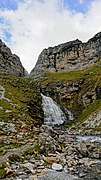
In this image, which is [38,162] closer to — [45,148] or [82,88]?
[45,148]

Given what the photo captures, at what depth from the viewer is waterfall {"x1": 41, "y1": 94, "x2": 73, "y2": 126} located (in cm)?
11711

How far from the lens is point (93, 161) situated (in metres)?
36.7

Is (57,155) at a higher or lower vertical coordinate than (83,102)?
lower

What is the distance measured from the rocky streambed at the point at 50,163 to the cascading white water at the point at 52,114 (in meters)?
71.5

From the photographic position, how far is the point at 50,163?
33.2 meters

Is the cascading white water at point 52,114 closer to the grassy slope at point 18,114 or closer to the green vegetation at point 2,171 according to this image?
the grassy slope at point 18,114

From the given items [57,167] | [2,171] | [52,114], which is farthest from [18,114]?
[2,171]

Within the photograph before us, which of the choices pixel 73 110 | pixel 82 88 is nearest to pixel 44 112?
pixel 73 110

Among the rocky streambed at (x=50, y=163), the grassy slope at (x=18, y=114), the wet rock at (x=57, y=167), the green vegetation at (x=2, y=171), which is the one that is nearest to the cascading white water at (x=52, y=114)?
the grassy slope at (x=18, y=114)

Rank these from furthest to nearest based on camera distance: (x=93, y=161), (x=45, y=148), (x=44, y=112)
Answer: (x=44, y=112) → (x=45, y=148) → (x=93, y=161)

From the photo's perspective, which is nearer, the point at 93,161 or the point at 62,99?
the point at 93,161

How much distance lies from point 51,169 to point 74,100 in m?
131

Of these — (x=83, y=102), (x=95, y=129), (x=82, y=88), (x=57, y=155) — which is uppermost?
(x=82, y=88)

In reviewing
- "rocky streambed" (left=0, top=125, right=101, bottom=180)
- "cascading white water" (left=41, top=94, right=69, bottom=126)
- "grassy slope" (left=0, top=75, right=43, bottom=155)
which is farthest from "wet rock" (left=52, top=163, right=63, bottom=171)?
"cascading white water" (left=41, top=94, right=69, bottom=126)
